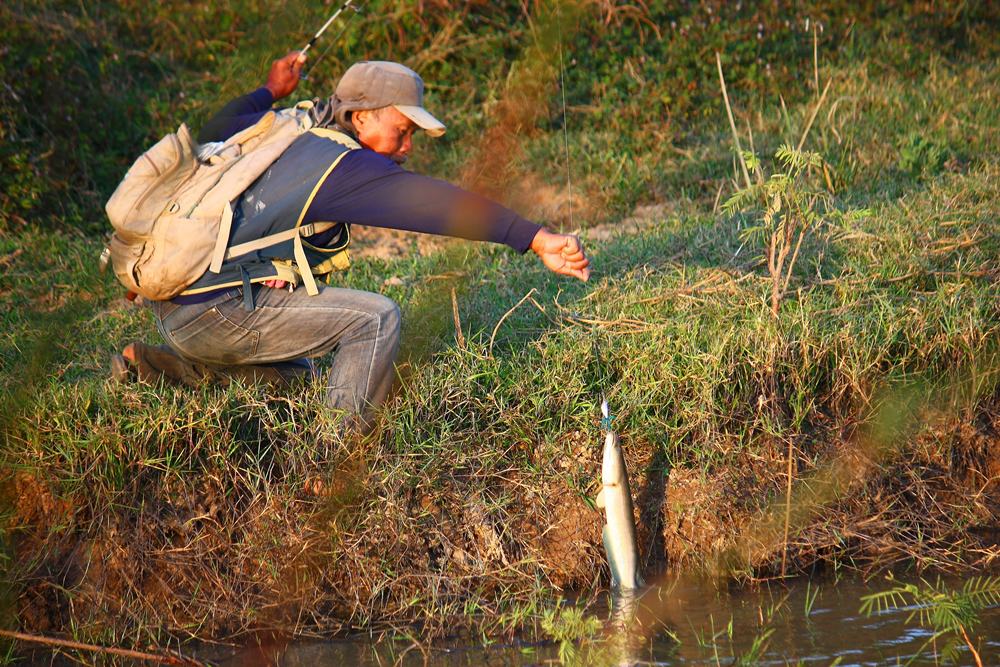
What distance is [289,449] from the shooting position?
4.07 metres

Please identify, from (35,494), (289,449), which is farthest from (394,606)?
(35,494)

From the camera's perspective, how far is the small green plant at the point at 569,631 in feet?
11.6

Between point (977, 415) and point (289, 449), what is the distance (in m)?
2.75

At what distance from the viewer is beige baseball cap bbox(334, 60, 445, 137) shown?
3818 mm

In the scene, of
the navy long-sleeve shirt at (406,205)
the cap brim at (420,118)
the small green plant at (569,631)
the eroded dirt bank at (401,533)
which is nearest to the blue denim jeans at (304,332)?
the eroded dirt bank at (401,533)

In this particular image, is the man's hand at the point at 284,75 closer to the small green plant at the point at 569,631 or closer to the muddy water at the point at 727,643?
the muddy water at the point at 727,643

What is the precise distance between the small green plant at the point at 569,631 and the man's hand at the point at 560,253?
3.49 feet

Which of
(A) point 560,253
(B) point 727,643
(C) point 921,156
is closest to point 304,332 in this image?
(A) point 560,253

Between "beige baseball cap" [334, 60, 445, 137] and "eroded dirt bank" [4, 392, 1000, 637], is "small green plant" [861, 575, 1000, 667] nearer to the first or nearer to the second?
"eroded dirt bank" [4, 392, 1000, 637]


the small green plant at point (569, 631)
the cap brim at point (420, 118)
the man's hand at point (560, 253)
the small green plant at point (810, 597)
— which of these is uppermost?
the cap brim at point (420, 118)

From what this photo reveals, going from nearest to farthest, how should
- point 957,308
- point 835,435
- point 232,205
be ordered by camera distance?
1. point 232,205
2. point 835,435
3. point 957,308

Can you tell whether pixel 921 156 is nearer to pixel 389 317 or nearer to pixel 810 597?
pixel 810 597

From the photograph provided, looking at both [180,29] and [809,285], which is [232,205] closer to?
[809,285]

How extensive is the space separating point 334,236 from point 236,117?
61 cm
